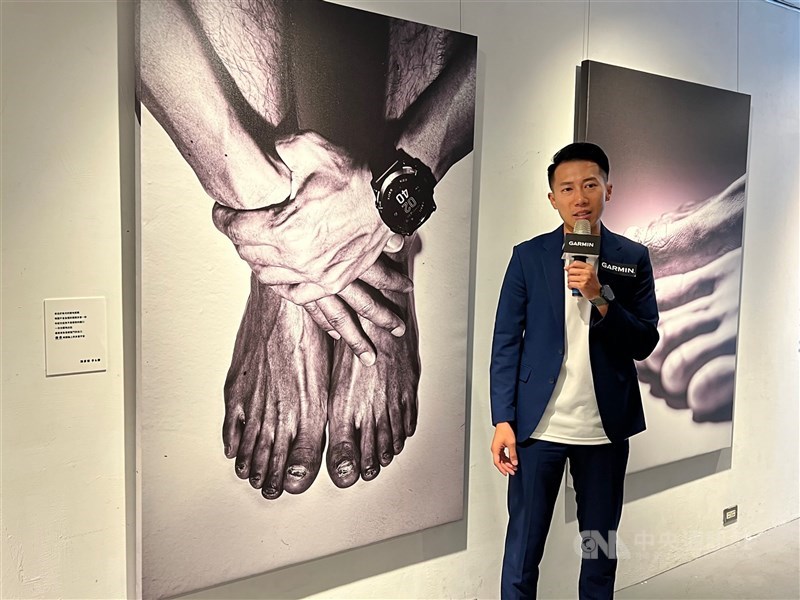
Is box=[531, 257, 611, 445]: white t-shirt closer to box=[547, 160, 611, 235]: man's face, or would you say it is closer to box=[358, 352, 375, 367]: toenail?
box=[547, 160, 611, 235]: man's face

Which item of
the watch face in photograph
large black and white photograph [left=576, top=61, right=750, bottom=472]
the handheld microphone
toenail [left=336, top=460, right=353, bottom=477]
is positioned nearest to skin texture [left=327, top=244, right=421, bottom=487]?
toenail [left=336, top=460, right=353, bottom=477]

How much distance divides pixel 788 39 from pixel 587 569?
2927 mm

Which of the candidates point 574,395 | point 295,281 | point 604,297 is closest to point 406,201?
point 295,281

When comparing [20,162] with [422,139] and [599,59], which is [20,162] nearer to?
[422,139]

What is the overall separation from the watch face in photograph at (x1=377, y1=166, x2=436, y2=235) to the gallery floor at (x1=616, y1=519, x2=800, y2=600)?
188cm

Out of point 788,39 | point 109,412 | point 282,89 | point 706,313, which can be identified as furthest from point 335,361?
point 788,39

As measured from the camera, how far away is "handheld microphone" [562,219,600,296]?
6.61ft

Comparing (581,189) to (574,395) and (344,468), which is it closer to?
(574,395)

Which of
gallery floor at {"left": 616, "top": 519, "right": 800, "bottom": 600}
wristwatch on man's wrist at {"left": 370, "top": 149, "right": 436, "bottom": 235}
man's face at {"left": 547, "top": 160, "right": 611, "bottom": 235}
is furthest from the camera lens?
gallery floor at {"left": 616, "top": 519, "right": 800, "bottom": 600}

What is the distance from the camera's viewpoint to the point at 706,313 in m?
3.20

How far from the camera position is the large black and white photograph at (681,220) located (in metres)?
2.80

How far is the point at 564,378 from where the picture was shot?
219 cm

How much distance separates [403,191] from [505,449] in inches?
34.4

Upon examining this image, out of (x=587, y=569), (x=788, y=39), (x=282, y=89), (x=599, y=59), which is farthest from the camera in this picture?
(x=788, y=39)
